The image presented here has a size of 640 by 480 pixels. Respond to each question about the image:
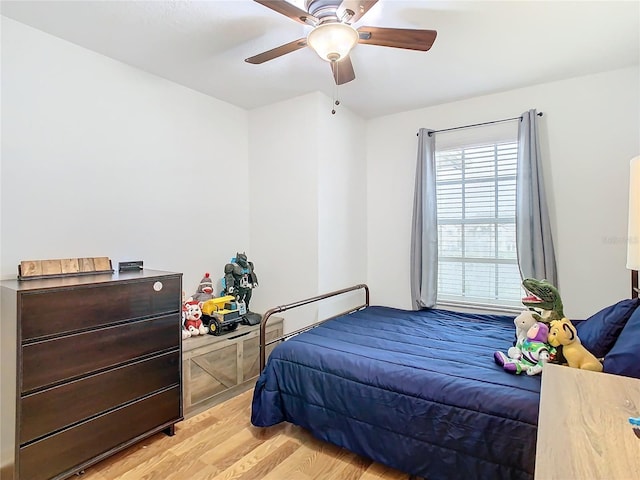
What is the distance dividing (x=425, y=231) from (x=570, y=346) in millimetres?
1719

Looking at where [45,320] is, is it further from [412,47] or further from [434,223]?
[434,223]

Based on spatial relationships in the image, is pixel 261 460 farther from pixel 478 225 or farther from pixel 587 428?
pixel 478 225

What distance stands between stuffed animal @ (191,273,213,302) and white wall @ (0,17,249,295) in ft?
0.24

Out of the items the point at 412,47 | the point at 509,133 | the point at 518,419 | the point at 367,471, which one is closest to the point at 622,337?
the point at 518,419

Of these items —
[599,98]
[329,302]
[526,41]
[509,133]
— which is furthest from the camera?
[329,302]

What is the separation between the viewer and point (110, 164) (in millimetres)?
2516

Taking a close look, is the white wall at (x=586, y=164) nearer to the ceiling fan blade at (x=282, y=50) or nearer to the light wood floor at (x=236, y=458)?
the ceiling fan blade at (x=282, y=50)

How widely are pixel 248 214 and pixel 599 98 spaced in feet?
10.3

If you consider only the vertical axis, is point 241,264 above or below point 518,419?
above

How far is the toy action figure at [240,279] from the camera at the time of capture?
313 cm

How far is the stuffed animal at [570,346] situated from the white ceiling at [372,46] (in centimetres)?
173

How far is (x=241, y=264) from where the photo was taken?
10.4 ft

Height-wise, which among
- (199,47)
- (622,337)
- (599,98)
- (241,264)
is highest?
(199,47)

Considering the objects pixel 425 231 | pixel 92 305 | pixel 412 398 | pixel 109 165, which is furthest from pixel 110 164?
pixel 425 231
